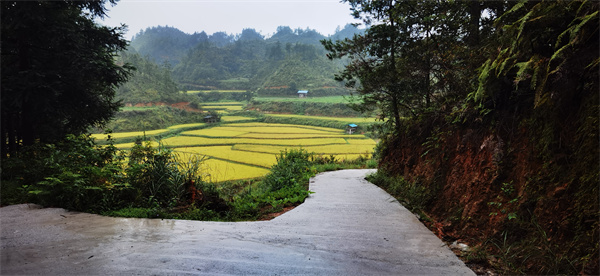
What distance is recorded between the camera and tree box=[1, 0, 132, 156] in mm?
7062

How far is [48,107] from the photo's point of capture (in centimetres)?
735

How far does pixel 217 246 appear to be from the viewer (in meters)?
3.19

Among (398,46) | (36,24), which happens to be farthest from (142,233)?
(398,46)

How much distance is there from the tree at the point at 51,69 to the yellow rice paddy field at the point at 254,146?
788 cm

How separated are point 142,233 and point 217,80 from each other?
6889 centimetres

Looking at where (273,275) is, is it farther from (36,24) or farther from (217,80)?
(217,80)

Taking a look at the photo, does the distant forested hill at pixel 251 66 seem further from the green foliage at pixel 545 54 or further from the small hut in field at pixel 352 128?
the green foliage at pixel 545 54

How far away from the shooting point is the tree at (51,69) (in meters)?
7.06

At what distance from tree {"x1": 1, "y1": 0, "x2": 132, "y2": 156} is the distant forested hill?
43314mm

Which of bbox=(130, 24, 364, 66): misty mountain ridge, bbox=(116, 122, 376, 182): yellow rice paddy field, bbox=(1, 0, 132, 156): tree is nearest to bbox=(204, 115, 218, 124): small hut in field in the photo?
bbox=(116, 122, 376, 182): yellow rice paddy field

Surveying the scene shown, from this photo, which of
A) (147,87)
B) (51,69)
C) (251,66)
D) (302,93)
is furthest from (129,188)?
(251,66)

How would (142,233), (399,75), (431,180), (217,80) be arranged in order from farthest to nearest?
(217,80) < (399,75) < (431,180) < (142,233)

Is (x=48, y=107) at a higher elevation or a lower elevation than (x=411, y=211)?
higher

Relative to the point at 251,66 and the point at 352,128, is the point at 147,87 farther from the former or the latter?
the point at 251,66
